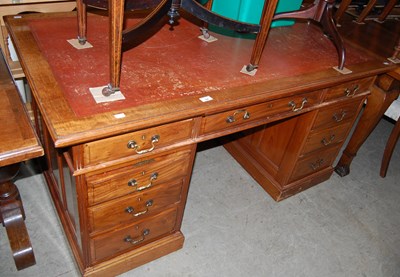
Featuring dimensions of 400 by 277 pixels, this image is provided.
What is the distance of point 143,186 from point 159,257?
54 centimetres

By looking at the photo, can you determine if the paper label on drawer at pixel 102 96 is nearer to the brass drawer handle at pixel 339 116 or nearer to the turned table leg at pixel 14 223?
the turned table leg at pixel 14 223

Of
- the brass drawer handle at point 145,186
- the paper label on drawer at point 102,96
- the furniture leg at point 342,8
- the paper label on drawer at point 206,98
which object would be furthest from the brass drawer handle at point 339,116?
the paper label on drawer at point 102,96

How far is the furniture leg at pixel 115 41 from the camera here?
102cm

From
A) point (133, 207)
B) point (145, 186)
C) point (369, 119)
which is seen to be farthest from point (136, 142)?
point (369, 119)

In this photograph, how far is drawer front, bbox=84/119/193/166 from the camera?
1.12 metres

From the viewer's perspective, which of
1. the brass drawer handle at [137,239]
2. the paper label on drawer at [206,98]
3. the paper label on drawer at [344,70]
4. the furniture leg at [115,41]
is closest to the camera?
the furniture leg at [115,41]

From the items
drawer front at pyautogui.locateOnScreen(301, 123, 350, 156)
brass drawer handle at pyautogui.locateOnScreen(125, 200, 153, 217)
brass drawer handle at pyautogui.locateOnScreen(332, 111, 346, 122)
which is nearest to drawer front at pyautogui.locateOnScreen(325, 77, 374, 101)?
brass drawer handle at pyautogui.locateOnScreen(332, 111, 346, 122)

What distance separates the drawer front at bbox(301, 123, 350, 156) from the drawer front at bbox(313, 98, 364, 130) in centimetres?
4

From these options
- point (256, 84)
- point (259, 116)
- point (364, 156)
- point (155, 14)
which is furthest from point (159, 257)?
point (364, 156)

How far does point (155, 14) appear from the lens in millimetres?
1235

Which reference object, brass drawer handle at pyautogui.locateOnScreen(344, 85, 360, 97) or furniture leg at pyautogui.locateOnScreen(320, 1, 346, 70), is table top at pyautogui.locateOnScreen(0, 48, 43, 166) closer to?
furniture leg at pyautogui.locateOnScreen(320, 1, 346, 70)

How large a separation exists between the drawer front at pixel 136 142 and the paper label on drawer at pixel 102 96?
124 millimetres

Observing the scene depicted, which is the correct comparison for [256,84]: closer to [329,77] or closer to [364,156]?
[329,77]

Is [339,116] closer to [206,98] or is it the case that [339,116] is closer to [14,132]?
[206,98]
